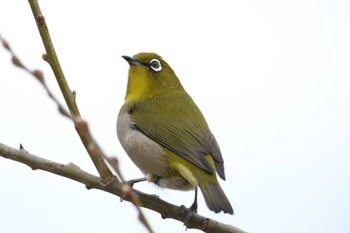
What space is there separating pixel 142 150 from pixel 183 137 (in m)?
0.42

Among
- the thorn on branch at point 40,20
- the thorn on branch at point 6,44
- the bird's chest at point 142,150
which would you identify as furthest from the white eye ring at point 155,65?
the thorn on branch at point 6,44

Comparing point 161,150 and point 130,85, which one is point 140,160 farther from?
point 130,85

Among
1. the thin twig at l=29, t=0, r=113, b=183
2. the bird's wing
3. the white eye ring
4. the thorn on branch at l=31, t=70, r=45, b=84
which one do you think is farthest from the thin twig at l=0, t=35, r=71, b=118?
the white eye ring

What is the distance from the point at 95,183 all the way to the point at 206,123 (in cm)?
224

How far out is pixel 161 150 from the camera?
15.9 ft

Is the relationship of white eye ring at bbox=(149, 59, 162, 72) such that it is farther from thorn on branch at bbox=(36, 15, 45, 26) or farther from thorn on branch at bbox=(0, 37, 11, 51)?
thorn on branch at bbox=(0, 37, 11, 51)

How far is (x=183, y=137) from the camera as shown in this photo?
5090mm

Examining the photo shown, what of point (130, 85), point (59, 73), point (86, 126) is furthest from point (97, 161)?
point (130, 85)

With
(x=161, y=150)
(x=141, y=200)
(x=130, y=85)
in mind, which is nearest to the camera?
(x=141, y=200)

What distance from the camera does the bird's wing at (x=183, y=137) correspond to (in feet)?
15.6

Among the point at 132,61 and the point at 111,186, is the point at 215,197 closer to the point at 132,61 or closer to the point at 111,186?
the point at 111,186

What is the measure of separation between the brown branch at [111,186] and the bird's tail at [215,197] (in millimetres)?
123

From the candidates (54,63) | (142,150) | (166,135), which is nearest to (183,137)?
(166,135)

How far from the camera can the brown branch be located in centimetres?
348
